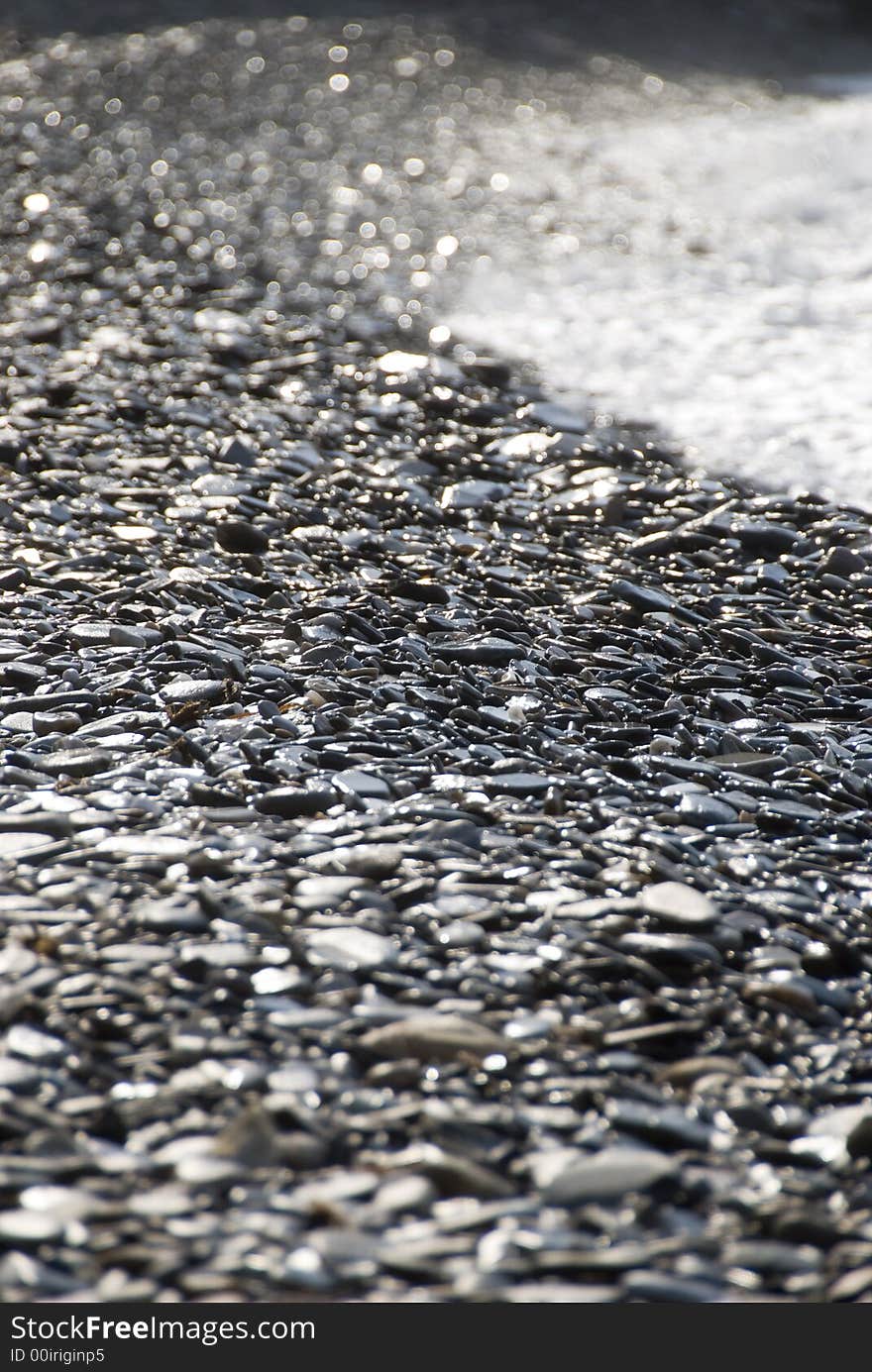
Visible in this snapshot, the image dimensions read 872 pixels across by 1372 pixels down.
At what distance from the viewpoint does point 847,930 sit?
2.26 meters

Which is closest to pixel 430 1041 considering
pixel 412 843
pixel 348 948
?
pixel 348 948

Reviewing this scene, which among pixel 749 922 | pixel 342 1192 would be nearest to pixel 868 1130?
pixel 749 922

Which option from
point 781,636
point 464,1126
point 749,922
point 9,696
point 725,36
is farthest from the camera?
point 725,36

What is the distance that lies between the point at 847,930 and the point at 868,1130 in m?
0.47

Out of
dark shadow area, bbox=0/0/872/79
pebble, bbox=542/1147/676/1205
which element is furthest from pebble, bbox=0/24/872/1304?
dark shadow area, bbox=0/0/872/79

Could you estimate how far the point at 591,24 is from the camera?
11.2m

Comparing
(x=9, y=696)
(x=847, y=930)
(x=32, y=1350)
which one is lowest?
(x=32, y=1350)

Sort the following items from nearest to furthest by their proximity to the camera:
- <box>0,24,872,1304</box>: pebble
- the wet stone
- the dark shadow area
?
1. <box>0,24,872,1304</box>: pebble
2. the wet stone
3. the dark shadow area

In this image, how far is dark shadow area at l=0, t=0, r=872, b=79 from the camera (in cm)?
951

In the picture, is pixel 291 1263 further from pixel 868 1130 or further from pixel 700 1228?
pixel 868 1130

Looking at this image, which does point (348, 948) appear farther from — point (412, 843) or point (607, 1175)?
point (607, 1175)

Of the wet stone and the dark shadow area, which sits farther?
the dark shadow area

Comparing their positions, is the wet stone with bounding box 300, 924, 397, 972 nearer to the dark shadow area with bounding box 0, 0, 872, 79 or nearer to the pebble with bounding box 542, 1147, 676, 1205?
the pebble with bounding box 542, 1147, 676, 1205

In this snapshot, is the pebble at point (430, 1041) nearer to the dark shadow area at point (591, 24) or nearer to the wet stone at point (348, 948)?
the wet stone at point (348, 948)
